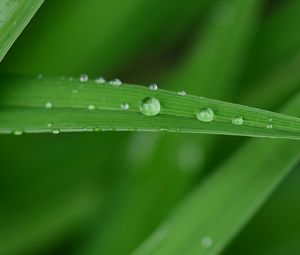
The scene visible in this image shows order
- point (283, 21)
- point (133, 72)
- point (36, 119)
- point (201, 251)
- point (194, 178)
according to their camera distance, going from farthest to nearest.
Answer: point (133, 72) → point (283, 21) → point (194, 178) → point (201, 251) → point (36, 119)

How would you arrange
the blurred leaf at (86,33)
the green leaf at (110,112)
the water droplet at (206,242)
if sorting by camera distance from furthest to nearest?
the blurred leaf at (86,33) → the water droplet at (206,242) → the green leaf at (110,112)

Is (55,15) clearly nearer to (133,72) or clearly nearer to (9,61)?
(9,61)

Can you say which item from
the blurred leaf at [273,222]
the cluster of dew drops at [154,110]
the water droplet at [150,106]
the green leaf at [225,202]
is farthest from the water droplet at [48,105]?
the blurred leaf at [273,222]

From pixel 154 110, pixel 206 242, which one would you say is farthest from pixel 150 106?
pixel 206 242

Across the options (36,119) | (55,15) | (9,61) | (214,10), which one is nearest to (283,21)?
(214,10)

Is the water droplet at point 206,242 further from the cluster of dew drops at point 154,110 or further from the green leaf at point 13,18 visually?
the green leaf at point 13,18

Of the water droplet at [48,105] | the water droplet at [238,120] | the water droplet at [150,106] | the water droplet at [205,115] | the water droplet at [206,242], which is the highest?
the water droplet at [48,105]

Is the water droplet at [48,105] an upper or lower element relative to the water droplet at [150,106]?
upper

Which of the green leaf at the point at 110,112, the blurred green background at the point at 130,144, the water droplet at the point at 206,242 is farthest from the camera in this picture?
the blurred green background at the point at 130,144

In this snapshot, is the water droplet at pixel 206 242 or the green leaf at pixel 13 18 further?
the water droplet at pixel 206 242
